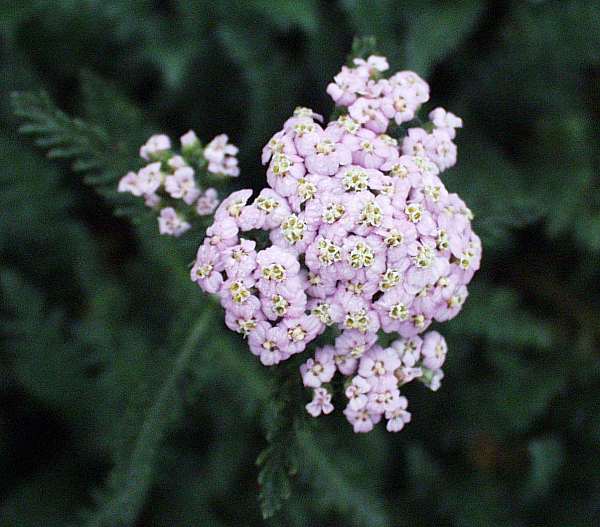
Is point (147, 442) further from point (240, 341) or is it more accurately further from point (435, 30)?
point (435, 30)

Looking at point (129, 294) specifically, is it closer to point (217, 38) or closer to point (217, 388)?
point (217, 388)

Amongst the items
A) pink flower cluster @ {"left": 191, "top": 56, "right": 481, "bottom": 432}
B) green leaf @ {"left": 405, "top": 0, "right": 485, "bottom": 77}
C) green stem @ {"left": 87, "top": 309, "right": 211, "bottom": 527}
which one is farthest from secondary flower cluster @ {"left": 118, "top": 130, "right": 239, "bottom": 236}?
green leaf @ {"left": 405, "top": 0, "right": 485, "bottom": 77}

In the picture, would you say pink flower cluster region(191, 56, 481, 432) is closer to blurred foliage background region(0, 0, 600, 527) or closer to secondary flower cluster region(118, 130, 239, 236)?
secondary flower cluster region(118, 130, 239, 236)

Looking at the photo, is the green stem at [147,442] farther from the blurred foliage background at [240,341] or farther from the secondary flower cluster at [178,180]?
the secondary flower cluster at [178,180]

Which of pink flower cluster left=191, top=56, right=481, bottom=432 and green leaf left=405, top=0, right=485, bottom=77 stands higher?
green leaf left=405, top=0, right=485, bottom=77

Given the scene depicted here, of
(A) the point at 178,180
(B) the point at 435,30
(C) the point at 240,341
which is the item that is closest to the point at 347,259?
(A) the point at 178,180

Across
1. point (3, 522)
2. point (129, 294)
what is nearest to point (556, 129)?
point (129, 294)
